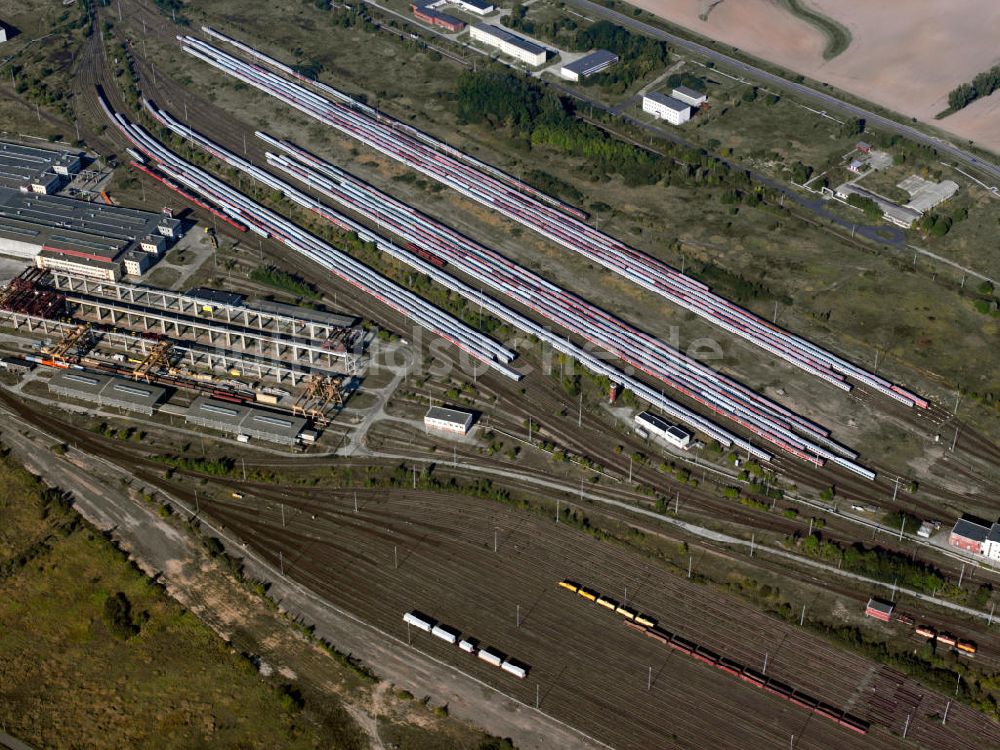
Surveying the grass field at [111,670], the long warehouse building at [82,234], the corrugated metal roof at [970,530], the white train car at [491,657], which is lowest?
the grass field at [111,670]

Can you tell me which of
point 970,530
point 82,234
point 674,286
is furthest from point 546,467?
point 82,234

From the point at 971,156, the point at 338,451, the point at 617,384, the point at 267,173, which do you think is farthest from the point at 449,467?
the point at 971,156

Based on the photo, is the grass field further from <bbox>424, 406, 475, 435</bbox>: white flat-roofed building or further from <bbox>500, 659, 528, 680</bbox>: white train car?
<bbox>424, 406, 475, 435</bbox>: white flat-roofed building

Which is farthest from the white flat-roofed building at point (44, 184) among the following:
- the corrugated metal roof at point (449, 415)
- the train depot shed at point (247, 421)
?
the corrugated metal roof at point (449, 415)

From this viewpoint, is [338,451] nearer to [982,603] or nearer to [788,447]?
[788,447]

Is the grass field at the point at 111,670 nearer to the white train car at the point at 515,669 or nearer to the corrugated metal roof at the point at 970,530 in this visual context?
the white train car at the point at 515,669

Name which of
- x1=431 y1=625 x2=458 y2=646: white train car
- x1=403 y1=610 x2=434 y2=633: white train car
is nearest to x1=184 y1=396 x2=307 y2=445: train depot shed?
x1=403 y1=610 x2=434 y2=633: white train car
